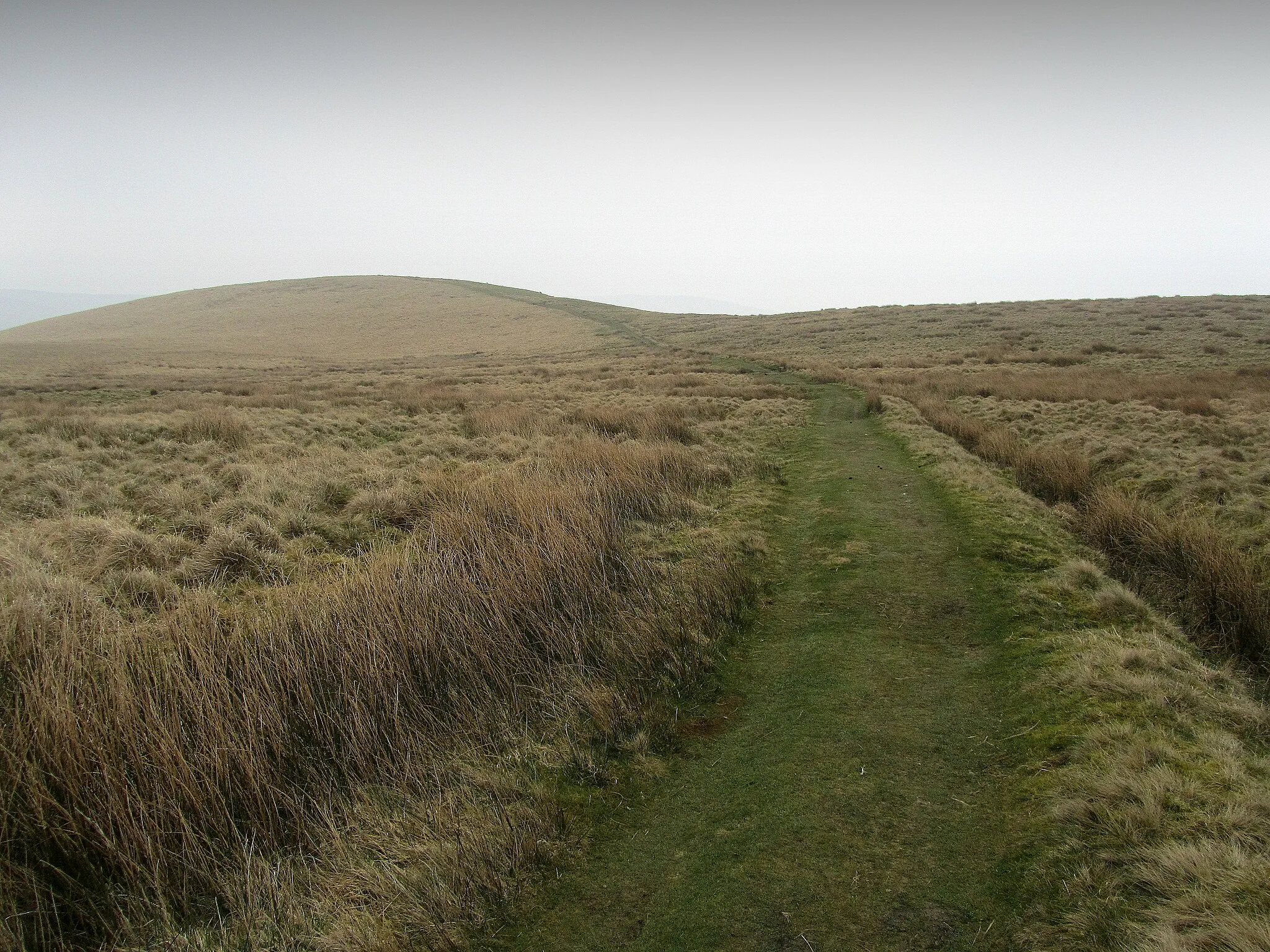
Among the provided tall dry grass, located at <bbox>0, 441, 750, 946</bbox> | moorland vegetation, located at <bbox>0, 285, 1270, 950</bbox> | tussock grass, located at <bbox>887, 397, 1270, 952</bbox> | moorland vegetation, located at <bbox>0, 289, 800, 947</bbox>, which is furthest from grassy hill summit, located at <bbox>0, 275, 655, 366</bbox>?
tussock grass, located at <bbox>887, 397, 1270, 952</bbox>

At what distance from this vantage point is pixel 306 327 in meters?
92.6

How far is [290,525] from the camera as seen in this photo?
10.8m

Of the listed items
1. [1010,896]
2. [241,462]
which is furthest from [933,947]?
[241,462]

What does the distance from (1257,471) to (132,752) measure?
17.9 metres

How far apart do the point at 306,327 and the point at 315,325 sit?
1229 millimetres

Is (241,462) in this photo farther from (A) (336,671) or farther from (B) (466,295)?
(B) (466,295)

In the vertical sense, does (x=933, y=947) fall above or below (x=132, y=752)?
below

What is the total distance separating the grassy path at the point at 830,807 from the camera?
12.5 ft

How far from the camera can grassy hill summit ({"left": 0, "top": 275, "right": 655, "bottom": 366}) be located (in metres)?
70.9

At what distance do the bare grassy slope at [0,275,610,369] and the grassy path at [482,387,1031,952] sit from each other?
67.0 meters

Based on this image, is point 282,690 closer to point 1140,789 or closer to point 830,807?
point 830,807

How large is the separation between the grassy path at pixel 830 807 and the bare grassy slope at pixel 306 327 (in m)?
67.0

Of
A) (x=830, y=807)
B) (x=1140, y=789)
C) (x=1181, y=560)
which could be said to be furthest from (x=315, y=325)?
(x=1140, y=789)

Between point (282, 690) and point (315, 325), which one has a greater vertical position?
point (315, 325)
